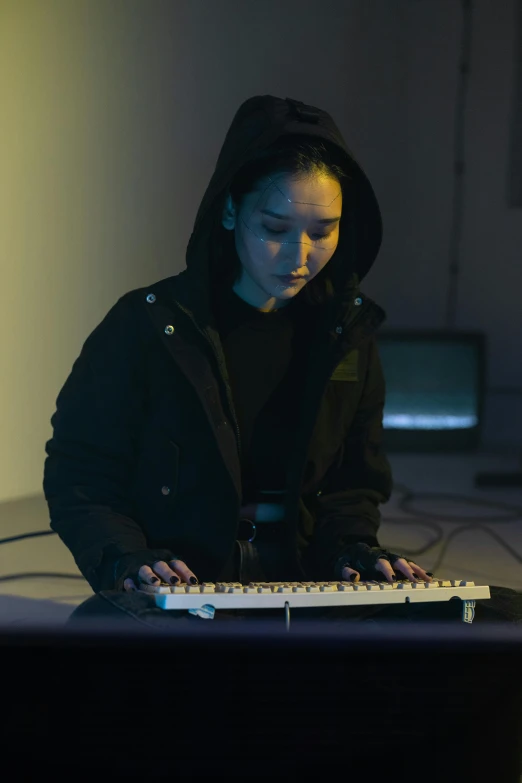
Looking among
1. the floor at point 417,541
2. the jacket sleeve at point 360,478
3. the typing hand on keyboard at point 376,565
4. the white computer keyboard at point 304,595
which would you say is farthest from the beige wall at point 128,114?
the white computer keyboard at point 304,595

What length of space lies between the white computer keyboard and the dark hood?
0.38 metres

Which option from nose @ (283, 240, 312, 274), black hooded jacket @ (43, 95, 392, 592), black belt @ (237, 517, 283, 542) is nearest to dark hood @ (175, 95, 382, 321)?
black hooded jacket @ (43, 95, 392, 592)

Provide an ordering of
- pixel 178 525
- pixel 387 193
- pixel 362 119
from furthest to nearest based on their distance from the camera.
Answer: pixel 387 193 < pixel 362 119 < pixel 178 525

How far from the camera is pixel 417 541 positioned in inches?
78.8

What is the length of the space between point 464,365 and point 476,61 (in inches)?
31.8

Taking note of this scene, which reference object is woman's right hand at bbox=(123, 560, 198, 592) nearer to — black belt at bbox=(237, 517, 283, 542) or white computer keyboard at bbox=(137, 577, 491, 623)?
white computer keyboard at bbox=(137, 577, 491, 623)

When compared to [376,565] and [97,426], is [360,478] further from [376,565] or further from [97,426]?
[97,426]

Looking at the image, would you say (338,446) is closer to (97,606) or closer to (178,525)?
(178,525)

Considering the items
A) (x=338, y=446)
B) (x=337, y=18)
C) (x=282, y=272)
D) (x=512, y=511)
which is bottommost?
(x=512, y=511)

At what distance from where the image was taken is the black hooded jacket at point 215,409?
1014mm

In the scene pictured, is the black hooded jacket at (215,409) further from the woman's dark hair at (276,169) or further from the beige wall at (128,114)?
the beige wall at (128,114)

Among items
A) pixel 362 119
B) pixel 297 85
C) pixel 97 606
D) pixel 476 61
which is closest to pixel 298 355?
pixel 97 606

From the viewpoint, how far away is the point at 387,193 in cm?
241

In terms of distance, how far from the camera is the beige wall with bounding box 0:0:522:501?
1.61m
